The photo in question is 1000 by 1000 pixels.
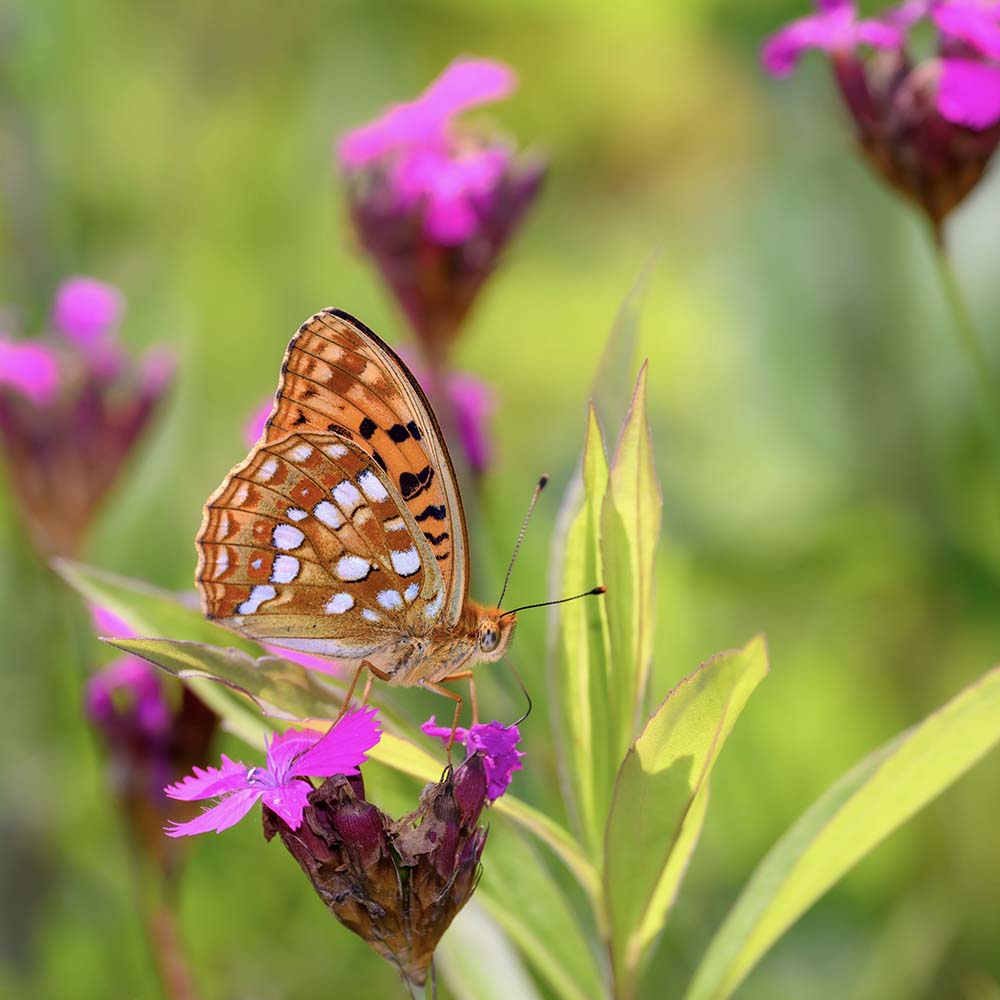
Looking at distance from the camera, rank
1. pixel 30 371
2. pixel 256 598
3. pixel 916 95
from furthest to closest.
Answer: pixel 30 371 < pixel 916 95 < pixel 256 598

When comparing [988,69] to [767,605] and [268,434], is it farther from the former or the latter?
[767,605]

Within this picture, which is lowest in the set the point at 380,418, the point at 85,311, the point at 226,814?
the point at 226,814

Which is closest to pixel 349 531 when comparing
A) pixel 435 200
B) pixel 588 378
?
pixel 435 200

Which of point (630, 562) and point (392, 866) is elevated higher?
point (630, 562)

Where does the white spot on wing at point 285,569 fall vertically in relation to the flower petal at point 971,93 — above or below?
below

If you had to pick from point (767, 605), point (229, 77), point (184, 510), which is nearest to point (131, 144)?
point (229, 77)

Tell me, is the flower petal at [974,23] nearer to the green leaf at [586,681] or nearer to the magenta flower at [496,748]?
the green leaf at [586,681]

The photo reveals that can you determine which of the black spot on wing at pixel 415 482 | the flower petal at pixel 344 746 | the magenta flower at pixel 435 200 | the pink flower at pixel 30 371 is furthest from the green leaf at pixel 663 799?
the pink flower at pixel 30 371

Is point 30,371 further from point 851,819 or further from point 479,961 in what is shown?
point 851,819
